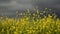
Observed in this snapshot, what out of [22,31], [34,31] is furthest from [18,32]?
[34,31]

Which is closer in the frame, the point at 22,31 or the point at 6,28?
the point at 22,31

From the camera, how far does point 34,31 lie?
25.8ft

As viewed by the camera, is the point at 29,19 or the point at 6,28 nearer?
the point at 29,19

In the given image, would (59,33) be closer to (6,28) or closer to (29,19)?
(29,19)

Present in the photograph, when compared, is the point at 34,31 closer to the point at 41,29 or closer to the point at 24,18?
the point at 41,29

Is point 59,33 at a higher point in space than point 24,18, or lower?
lower

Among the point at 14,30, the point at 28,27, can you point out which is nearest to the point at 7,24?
the point at 14,30

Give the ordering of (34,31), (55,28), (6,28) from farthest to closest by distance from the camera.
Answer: (6,28), (55,28), (34,31)

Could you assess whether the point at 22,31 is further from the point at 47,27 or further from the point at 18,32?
the point at 47,27

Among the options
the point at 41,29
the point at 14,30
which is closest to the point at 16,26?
the point at 14,30

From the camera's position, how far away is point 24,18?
8.81m

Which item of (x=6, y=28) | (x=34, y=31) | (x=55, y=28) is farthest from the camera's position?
(x=6, y=28)

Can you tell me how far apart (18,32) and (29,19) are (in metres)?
0.77

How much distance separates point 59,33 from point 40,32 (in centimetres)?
80
